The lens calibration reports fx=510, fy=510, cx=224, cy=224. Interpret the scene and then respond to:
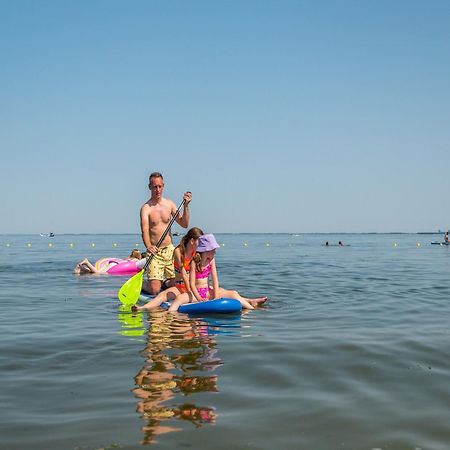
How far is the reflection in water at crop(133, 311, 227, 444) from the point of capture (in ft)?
12.8

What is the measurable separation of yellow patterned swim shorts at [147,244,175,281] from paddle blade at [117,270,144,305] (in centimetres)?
66

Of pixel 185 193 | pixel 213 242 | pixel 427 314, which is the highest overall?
pixel 185 193

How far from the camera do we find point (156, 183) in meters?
11.1

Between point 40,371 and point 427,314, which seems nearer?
point 40,371

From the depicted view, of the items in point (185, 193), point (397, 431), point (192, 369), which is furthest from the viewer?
point (185, 193)

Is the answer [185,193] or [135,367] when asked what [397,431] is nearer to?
[135,367]

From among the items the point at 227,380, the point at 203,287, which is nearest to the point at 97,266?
the point at 203,287

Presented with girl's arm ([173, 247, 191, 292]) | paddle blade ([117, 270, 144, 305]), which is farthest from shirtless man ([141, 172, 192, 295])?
girl's arm ([173, 247, 191, 292])

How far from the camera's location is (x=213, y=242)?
9.61 m

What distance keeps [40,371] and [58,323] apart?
10.3ft

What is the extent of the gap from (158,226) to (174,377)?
21.8ft

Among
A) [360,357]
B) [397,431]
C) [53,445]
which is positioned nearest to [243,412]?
[397,431]

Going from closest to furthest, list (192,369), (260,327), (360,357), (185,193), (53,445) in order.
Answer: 1. (53,445)
2. (192,369)
3. (360,357)
4. (260,327)
5. (185,193)

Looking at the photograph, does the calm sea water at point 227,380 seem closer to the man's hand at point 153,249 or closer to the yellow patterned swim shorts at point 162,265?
the man's hand at point 153,249
